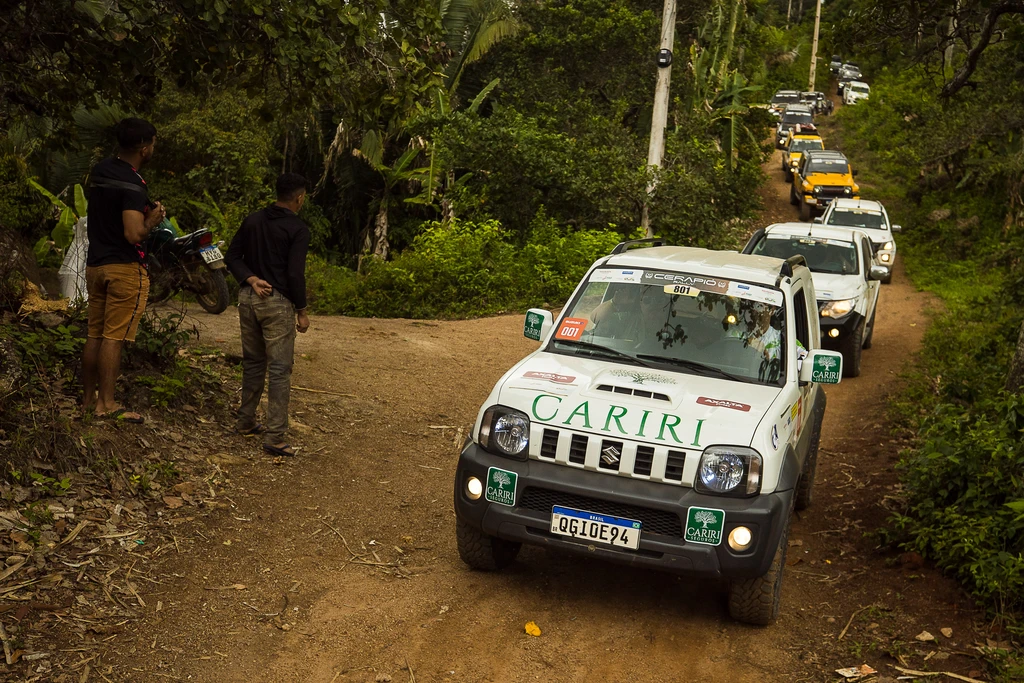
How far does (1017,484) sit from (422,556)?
3.51 meters

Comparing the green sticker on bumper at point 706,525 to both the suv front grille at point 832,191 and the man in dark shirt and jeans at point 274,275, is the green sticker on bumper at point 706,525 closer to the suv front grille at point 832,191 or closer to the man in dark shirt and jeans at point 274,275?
the man in dark shirt and jeans at point 274,275

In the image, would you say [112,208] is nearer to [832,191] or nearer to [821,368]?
[821,368]

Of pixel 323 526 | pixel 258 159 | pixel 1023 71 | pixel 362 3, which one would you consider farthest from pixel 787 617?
pixel 258 159

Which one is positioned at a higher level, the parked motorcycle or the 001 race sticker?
the 001 race sticker

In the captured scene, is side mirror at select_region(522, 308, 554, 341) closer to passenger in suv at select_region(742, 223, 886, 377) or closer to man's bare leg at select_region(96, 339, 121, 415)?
man's bare leg at select_region(96, 339, 121, 415)

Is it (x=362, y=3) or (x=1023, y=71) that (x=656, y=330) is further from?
(x=1023, y=71)

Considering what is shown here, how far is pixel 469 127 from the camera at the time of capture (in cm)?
1761

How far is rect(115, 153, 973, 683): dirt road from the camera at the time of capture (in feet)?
14.8

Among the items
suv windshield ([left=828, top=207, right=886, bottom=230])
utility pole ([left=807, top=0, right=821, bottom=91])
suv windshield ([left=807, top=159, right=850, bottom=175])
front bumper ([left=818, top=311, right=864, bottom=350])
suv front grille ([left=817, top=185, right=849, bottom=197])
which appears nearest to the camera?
front bumper ([left=818, top=311, right=864, bottom=350])

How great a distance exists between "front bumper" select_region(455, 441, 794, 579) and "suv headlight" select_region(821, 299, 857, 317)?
6793 millimetres

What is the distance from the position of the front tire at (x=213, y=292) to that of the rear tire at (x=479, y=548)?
25.0 feet

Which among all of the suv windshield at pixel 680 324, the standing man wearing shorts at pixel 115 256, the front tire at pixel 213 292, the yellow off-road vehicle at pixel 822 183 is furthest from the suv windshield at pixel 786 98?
the standing man wearing shorts at pixel 115 256

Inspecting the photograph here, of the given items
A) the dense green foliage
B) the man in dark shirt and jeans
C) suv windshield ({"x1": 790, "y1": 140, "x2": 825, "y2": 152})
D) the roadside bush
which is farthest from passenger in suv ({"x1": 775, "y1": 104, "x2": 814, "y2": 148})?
the man in dark shirt and jeans

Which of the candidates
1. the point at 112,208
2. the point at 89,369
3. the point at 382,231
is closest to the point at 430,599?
the point at 89,369
